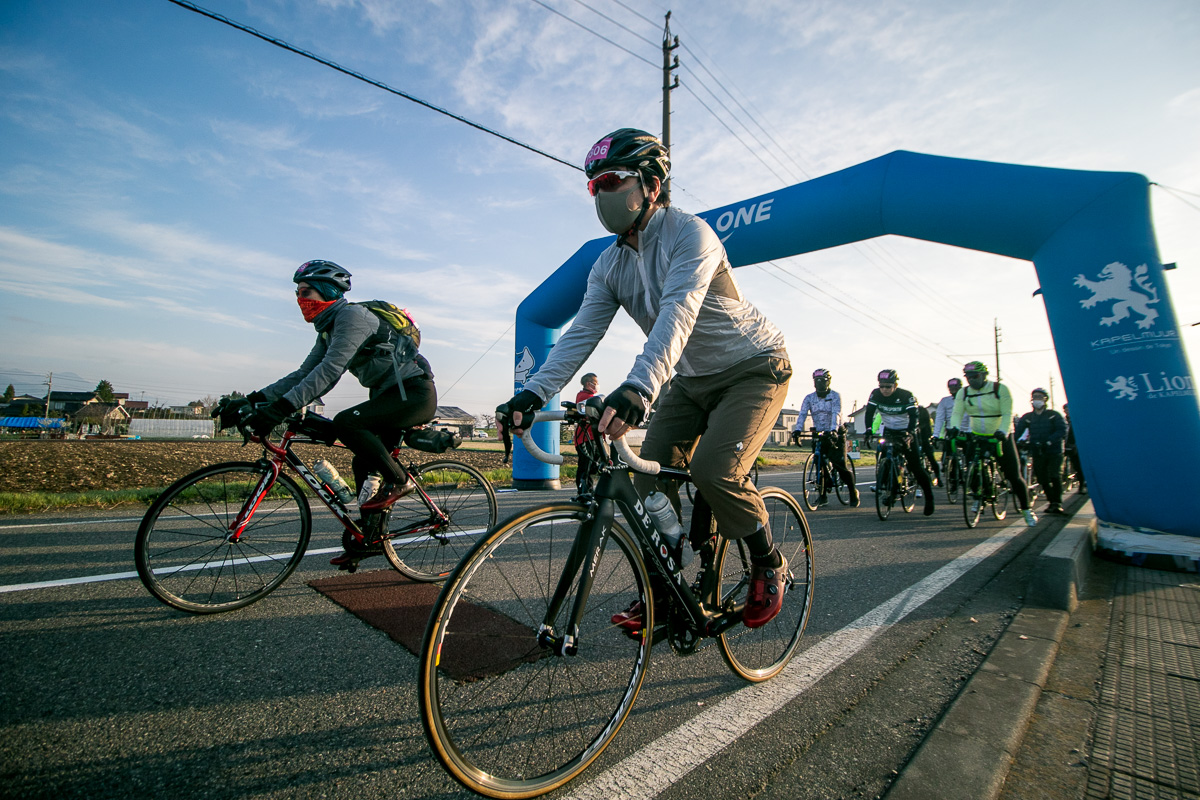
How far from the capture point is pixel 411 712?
1.91m

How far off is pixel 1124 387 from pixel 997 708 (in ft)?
14.9

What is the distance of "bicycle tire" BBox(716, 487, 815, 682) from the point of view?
2322mm

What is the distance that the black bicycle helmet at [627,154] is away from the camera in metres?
2.10

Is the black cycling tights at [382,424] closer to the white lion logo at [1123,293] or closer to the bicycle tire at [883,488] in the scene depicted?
the bicycle tire at [883,488]

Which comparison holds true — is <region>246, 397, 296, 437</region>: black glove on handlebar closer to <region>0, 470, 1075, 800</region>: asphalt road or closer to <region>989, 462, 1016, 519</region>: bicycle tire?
<region>0, 470, 1075, 800</region>: asphalt road

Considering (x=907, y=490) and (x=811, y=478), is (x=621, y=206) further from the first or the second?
(x=811, y=478)

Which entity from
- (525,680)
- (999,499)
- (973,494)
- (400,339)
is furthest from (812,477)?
(525,680)

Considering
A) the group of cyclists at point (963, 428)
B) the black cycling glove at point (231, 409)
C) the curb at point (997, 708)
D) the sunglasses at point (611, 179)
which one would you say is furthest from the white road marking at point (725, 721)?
the group of cyclists at point (963, 428)

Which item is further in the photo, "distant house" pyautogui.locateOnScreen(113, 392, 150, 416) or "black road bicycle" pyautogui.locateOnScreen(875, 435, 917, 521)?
"distant house" pyautogui.locateOnScreen(113, 392, 150, 416)

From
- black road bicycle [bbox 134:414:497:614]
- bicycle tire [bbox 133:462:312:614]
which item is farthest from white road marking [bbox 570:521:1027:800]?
bicycle tire [bbox 133:462:312:614]

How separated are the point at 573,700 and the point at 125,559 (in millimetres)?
3536

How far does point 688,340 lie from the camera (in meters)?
2.25

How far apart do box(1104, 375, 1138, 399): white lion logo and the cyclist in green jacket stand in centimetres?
202

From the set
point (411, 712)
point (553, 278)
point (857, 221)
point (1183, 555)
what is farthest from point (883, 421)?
point (411, 712)
